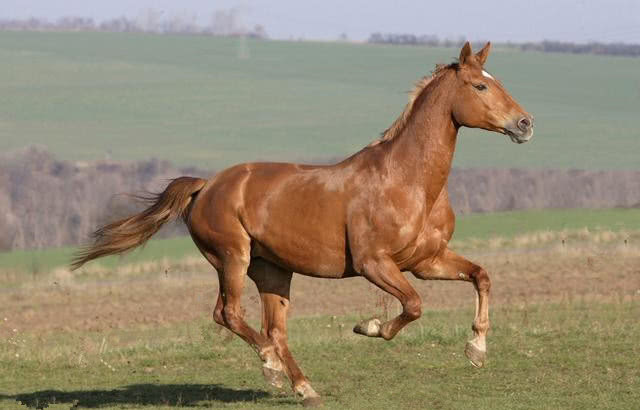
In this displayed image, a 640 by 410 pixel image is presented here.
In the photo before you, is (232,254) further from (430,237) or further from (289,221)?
(430,237)

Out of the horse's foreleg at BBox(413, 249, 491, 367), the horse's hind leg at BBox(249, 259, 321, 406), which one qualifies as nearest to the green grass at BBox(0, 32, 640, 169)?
the horse's hind leg at BBox(249, 259, 321, 406)

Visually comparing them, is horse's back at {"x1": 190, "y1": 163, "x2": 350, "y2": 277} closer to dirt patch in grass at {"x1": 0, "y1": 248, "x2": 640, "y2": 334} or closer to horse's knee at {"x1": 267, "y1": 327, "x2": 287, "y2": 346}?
horse's knee at {"x1": 267, "y1": 327, "x2": 287, "y2": 346}

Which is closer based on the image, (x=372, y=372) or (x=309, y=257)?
(x=309, y=257)

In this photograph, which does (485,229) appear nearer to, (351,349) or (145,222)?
(351,349)

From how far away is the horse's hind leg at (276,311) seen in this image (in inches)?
376

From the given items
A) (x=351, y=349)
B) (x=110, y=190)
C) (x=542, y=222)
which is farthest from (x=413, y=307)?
(x=110, y=190)

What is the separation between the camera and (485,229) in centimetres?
3619

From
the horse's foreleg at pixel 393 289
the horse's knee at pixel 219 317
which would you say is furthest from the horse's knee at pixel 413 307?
the horse's knee at pixel 219 317

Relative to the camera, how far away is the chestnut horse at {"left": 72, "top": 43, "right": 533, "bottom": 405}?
9102 millimetres

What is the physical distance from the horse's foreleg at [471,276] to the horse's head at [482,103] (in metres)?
1.08

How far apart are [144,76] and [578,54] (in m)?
36.5

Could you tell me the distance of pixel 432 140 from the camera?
933 centimetres

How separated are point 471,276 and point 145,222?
9.20ft

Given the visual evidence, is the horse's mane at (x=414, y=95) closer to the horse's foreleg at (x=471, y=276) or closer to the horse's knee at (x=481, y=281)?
the horse's foreleg at (x=471, y=276)
